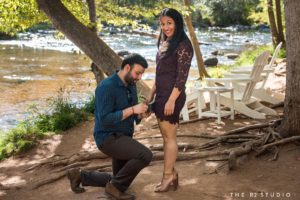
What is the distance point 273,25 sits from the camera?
1809cm

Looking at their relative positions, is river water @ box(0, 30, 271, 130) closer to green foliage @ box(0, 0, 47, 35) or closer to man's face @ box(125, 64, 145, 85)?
green foliage @ box(0, 0, 47, 35)

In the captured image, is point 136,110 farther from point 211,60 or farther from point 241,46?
point 241,46

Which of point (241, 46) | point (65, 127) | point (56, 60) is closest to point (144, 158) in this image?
point (65, 127)

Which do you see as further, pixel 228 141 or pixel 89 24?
pixel 89 24

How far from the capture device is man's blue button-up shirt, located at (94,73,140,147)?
4.17 metres

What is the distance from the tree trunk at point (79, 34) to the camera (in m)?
9.54

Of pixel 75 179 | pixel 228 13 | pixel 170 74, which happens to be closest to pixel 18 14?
pixel 75 179

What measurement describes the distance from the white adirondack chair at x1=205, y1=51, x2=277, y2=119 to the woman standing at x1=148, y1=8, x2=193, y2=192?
11.3ft

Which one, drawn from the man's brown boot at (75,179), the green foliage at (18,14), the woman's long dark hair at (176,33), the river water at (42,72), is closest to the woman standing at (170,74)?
the woman's long dark hair at (176,33)

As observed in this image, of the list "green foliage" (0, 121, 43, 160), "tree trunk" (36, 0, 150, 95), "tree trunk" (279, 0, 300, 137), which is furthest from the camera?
"tree trunk" (36, 0, 150, 95)

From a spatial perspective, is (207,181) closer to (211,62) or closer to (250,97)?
(250,97)

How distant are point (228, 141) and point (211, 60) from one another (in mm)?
16289

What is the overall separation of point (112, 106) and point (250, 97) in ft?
14.6

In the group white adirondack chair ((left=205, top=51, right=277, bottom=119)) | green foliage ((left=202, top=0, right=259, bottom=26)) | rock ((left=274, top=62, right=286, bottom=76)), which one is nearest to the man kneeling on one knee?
Result: white adirondack chair ((left=205, top=51, right=277, bottom=119))
